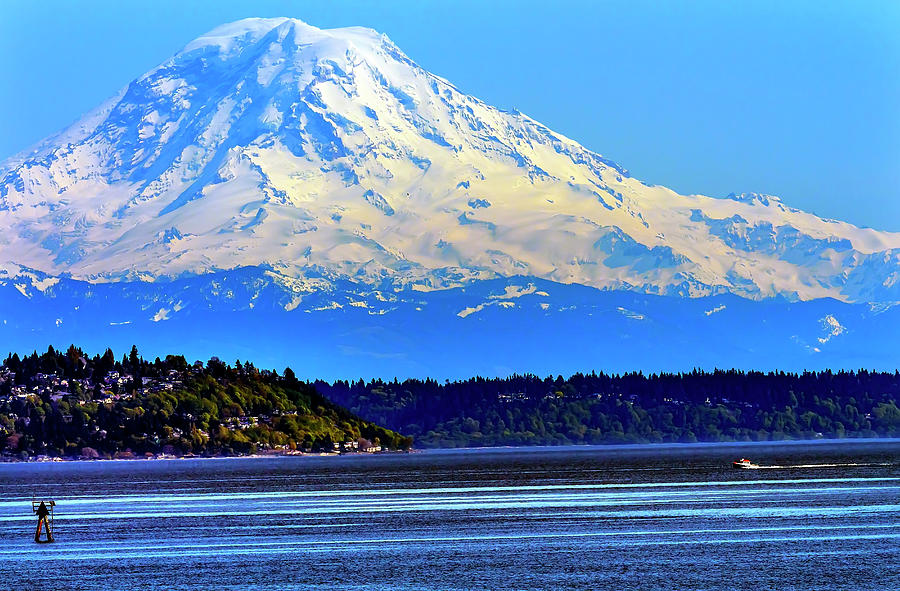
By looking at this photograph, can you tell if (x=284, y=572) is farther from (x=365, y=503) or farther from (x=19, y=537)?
(x=365, y=503)

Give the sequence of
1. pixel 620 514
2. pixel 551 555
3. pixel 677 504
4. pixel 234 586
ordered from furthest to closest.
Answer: pixel 677 504
pixel 620 514
pixel 551 555
pixel 234 586

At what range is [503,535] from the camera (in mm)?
142375

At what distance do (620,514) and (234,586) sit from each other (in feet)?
197

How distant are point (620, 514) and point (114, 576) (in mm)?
60597

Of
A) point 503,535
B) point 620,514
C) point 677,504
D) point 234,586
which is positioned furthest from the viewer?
point 677,504

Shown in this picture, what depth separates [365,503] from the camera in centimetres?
19300

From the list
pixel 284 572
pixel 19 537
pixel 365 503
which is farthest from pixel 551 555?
pixel 365 503

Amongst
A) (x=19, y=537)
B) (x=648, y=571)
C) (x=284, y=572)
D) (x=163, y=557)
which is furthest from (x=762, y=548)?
(x=19, y=537)

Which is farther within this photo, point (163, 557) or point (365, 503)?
point (365, 503)

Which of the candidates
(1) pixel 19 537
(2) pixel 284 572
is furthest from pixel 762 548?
(1) pixel 19 537

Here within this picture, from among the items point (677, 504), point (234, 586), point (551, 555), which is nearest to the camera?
point (234, 586)

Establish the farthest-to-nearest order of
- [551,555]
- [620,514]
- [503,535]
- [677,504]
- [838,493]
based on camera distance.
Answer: [838,493], [677,504], [620,514], [503,535], [551,555]

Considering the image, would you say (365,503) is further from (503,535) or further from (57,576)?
(57,576)

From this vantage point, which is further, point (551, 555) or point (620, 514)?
point (620, 514)
